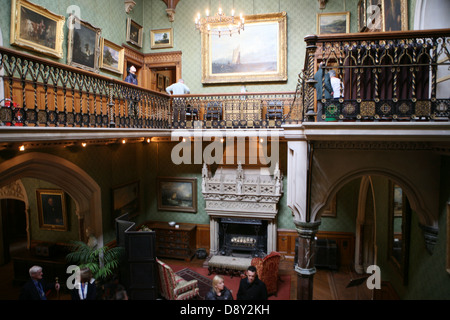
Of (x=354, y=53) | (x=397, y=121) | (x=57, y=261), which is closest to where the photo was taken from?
(x=397, y=121)

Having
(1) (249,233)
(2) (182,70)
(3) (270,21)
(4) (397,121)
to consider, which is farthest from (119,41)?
(4) (397,121)

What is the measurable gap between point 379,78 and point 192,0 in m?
8.54

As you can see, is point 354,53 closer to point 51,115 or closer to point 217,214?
point 51,115

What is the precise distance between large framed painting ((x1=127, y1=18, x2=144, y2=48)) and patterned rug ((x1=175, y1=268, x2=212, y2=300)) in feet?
25.8

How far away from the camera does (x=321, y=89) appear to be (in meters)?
3.49

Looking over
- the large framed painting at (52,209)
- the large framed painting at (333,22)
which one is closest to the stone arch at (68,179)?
the large framed painting at (52,209)

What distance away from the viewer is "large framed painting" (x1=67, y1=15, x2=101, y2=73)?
269 inches

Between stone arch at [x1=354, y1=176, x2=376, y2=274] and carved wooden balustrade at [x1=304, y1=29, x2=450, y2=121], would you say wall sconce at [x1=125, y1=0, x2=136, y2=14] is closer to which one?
carved wooden balustrade at [x1=304, y1=29, x2=450, y2=121]

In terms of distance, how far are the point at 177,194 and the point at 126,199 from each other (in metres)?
1.89

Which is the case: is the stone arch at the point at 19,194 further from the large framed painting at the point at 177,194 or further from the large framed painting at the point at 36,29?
the large framed painting at the point at 177,194

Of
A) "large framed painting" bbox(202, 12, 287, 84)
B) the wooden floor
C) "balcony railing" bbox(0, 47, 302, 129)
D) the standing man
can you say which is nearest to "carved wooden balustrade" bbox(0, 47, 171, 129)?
"balcony railing" bbox(0, 47, 302, 129)

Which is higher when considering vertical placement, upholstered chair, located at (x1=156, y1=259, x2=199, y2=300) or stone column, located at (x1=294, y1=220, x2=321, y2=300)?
stone column, located at (x1=294, y1=220, x2=321, y2=300)

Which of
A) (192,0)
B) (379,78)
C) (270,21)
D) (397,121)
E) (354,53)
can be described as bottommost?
(397,121)

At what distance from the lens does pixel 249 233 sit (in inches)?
364
